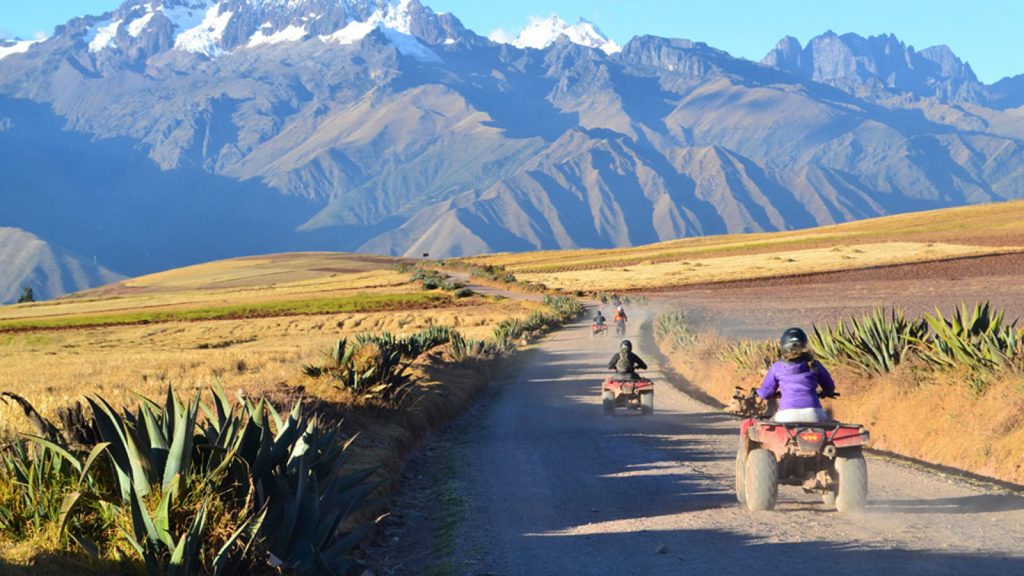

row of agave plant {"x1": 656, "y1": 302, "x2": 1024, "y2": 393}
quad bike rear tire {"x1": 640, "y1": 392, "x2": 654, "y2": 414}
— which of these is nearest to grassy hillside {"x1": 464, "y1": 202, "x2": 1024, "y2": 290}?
row of agave plant {"x1": 656, "y1": 302, "x2": 1024, "y2": 393}

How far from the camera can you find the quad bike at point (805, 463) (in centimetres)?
954

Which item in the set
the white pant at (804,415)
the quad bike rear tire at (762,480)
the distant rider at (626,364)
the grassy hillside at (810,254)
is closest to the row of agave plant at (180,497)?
the quad bike rear tire at (762,480)

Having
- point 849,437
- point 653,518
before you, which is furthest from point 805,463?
point 653,518

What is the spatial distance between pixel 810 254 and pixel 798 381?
89.2 metres

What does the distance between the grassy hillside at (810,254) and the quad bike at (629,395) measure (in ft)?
199

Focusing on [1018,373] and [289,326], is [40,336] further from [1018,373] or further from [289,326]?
[1018,373]

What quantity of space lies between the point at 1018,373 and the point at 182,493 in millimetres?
10751

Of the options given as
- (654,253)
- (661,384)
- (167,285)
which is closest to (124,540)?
(661,384)

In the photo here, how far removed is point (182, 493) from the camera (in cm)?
698

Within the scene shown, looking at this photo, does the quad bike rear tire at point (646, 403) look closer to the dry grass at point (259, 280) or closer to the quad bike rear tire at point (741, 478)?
the quad bike rear tire at point (741, 478)

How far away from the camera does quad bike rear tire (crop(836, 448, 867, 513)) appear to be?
9.52 meters

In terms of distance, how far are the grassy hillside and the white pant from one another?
6904cm

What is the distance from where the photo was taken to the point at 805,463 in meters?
10.1

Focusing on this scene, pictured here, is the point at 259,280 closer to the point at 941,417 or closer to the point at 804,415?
the point at 941,417
